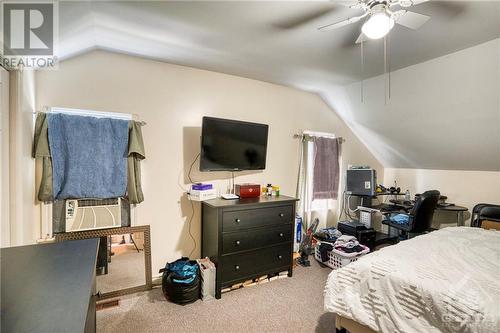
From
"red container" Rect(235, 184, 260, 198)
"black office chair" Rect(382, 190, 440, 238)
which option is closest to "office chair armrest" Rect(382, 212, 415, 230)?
"black office chair" Rect(382, 190, 440, 238)

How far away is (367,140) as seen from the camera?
411 centimetres

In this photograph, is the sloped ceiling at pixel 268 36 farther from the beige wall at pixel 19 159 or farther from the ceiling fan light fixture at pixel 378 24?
the beige wall at pixel 19 159

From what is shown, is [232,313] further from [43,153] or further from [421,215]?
[421,215]

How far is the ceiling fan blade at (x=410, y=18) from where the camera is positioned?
1.39 m

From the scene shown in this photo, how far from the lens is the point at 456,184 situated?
3.55m

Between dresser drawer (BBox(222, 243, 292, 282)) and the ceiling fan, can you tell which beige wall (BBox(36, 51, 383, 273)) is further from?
the ceiling fan

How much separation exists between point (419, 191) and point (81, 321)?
4.68 metres

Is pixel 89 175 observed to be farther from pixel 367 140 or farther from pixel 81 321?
pixel 367 140

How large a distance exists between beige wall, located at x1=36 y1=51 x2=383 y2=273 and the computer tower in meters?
1.32

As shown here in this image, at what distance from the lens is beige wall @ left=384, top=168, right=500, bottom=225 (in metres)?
3.22

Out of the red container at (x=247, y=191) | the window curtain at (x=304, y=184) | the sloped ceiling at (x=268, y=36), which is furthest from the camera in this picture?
the window curtain at (x=304, y=184)

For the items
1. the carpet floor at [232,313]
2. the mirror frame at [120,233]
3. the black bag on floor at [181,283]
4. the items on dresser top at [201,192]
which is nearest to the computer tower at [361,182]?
the carpet floor at [232,313]

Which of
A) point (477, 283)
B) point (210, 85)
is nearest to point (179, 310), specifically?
point (477, 283)

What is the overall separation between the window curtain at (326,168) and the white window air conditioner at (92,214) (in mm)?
2645
